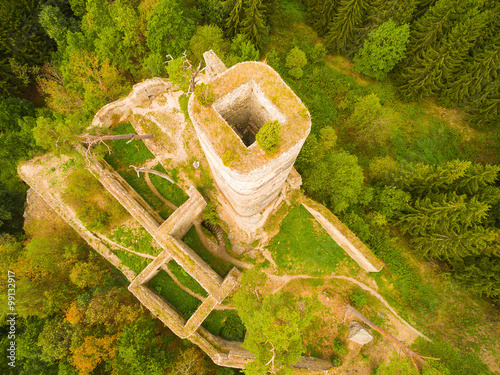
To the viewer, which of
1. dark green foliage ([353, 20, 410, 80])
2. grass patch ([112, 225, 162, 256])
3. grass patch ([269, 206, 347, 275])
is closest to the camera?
grass patch ([269, 206, 347, 275])

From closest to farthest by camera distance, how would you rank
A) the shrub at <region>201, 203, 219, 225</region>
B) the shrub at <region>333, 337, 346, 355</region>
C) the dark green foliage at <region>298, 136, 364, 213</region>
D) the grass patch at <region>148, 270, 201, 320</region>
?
the shrub at <region>333, 337, 346, 355</region> → the shrub at <region>201, 203, 219, 225</region> → the dark green foliage at <region>298, 136, 364, 213</region> → the grass patch at <region>148, 270, 201, 320</region>

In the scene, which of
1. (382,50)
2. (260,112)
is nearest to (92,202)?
(260,112)

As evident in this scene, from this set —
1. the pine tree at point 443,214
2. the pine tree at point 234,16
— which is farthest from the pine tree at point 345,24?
the pine tree at point 443,214

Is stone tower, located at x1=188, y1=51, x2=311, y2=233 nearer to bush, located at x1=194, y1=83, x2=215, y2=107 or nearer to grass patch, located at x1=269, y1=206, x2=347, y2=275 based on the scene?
bush, located at x1=194, y1=83, x2=215, y2=107

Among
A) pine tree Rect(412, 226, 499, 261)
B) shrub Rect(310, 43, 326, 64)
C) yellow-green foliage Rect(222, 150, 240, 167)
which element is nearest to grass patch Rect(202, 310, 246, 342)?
yellow-green foliage Rect(222, 150, 240, 167)

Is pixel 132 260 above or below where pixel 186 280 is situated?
above

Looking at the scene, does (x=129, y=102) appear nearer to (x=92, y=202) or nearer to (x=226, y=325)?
(x=92, y=202)
